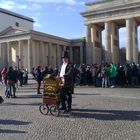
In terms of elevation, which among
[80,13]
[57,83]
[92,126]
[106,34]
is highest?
[80,13]

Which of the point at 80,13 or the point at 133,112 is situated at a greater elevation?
the point at 80,13

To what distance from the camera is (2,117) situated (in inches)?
476

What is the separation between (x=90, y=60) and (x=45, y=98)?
5823cm

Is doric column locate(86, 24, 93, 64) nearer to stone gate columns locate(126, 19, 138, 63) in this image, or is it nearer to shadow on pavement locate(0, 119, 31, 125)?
stone gate columns locate(126, 19, 138, 63)

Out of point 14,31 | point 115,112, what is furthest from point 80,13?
point 115,112

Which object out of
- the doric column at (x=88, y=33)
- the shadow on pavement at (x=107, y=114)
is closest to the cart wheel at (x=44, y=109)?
the shadow on pavement at (x=107, y=114)

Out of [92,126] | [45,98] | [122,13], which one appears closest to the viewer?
[92,126]

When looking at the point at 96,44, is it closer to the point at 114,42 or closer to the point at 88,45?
the point at 88,45

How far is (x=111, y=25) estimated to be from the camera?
66688mm

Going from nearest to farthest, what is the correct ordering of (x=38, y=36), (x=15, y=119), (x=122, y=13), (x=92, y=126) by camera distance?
(x=92, y=126), (x=15, y=119), (x=122, y=13), (x=38, y=36)

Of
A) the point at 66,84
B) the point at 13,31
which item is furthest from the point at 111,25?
the point at 66,84

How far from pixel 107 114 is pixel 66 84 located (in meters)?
1.80

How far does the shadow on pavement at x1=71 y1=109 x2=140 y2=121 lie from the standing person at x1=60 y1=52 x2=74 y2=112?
1.51 ft

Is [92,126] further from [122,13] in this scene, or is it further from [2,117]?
[122,13]
